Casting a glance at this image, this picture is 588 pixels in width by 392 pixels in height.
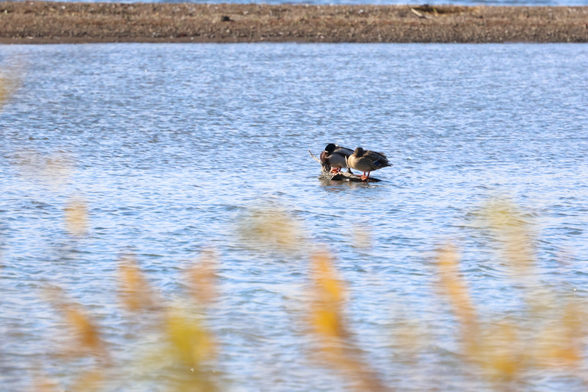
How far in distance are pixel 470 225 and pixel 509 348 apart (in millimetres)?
3523

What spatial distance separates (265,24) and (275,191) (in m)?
28.8

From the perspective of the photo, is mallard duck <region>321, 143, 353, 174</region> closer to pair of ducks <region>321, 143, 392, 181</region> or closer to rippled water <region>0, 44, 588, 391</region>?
pair of ducks <region>321, 143, 392, 181</region>

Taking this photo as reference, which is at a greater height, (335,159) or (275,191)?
(335,159)

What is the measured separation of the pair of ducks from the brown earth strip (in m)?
24.9

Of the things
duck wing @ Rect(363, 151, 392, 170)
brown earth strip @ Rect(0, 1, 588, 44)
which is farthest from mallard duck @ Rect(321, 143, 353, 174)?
brown earth strip @ Rect(0, 1, 588, 44)

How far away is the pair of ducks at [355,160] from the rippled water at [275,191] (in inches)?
12.5

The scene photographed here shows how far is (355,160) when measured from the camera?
12.0 m

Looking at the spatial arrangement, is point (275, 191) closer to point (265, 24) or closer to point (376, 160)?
point (376, 160)

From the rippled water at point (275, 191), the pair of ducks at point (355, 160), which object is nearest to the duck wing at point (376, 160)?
the pair of ducks at point (355, 160)

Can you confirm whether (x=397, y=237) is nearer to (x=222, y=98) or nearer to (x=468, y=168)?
(x=468, y=168)

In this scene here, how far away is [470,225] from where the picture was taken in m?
9.52

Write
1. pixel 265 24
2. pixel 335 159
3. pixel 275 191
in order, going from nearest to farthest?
1. pixel 275 191
2. pixel 335 159
3. pixel 265 24

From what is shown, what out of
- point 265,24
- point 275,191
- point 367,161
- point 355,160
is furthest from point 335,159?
point 265,24

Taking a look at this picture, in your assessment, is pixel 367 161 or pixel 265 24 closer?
pixel 367 161
